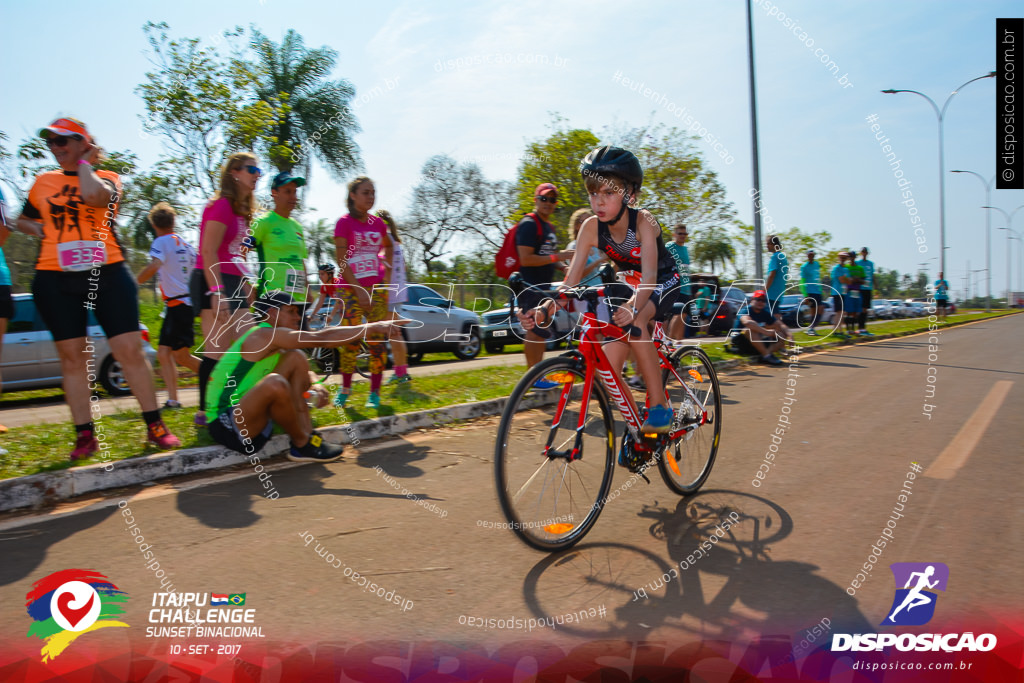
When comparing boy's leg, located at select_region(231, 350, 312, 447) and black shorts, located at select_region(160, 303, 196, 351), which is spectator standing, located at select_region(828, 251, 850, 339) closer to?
black shorts, located at select_region(160, 303, 196, 351)

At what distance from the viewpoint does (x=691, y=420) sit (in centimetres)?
413

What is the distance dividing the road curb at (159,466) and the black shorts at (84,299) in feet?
3.08

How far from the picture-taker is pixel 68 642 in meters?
2.42

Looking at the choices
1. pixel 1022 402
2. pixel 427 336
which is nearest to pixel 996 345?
pixel 1022 402

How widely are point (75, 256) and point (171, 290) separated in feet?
6.11

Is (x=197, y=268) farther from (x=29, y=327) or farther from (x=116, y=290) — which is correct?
(x=29, y=327)

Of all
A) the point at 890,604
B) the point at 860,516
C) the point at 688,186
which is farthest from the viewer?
the point at 688,186

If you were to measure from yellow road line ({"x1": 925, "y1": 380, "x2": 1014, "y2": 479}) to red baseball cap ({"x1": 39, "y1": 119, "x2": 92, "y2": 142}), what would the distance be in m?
5.91

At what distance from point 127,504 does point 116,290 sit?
154 cm

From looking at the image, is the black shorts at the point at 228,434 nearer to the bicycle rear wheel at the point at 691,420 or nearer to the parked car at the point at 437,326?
the bicycle rear wheel at the point at 691,420

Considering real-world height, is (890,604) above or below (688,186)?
below

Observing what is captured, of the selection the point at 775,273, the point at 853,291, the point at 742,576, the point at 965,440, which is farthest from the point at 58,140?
the point at 853,291

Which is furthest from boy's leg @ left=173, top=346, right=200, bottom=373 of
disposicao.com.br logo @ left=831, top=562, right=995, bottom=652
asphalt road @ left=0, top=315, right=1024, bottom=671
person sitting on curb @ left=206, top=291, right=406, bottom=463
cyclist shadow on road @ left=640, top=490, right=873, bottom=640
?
disposicao.com.br logo @ left=831, top=562, right=995, bottom=652

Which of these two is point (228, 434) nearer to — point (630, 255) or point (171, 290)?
point (171, 290)
